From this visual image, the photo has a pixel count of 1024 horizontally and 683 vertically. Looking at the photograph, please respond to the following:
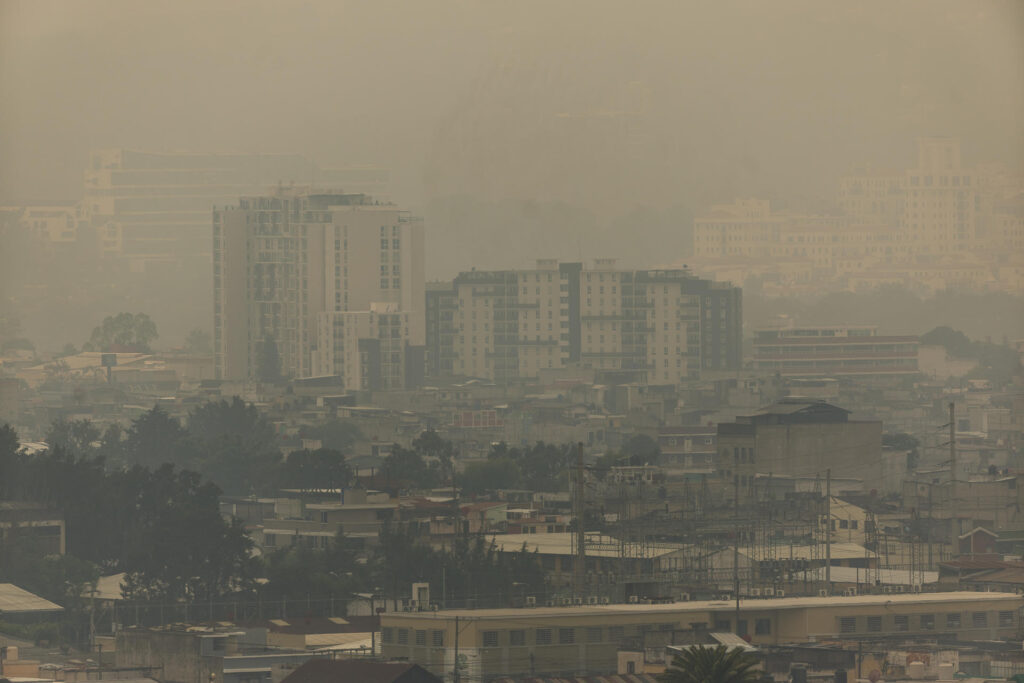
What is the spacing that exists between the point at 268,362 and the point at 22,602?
15271mm

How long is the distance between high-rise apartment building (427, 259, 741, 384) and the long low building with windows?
61.6 ft

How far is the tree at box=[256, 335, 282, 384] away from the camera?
2555cm

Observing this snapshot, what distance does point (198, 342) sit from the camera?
1027 inches

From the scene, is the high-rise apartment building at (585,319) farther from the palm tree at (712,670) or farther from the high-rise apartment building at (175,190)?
the palm tree at (712,670)

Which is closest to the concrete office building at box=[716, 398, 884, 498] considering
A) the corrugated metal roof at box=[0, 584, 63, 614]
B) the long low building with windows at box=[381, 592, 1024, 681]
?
the corrugated metal roof at box=[0, 584, 63, 614]

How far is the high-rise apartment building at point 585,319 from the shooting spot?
Answer: 27.6m

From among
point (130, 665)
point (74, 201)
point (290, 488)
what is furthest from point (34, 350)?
point (130, 665)

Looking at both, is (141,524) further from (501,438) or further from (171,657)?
(501,438)

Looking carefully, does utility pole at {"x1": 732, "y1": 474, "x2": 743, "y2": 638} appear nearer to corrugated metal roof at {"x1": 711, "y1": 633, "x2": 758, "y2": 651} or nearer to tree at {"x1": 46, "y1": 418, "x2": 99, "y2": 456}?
corrugated metal roof at {"x1": 711, "y1": 633, "x2": 758, "y2": 651}

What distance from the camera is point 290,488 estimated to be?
1581cm

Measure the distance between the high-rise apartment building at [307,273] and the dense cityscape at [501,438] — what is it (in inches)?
1.6

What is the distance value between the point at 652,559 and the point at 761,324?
56.8 ft

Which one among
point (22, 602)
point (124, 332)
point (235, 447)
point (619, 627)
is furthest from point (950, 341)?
point (619, 627)

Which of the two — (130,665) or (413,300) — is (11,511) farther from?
(413,300)
